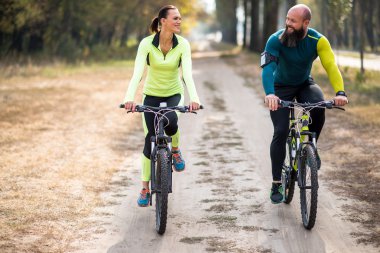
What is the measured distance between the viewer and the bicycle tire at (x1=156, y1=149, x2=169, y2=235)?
559 centimetres

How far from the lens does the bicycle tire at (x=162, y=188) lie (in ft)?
18.4

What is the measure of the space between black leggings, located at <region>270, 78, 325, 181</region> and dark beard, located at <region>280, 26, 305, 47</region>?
0.55 m

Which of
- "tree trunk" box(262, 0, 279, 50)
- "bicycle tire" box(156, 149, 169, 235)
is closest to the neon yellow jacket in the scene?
"bicycle tire" box(156, 149, 169, 235)

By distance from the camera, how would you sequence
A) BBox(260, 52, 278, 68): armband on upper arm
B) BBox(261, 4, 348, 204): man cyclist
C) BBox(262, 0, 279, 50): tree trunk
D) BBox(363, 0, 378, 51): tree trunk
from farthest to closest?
1. BBox(363, 0, 378, 51): tree trunk
2. BBox(262, 0, 279, 50): tree trunk
3. BBox(260, 52, 278, 68): armband on upper arm
4. BBox(261, 4, 348, 204): man cyclist

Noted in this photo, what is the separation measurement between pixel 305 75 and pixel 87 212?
107 inches

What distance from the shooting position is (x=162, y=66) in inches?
241

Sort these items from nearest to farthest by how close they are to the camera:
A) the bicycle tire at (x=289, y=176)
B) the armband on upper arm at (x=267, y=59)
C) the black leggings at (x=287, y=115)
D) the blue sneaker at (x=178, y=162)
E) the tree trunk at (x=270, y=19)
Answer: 1. the armband on upper arm at (x=267, y=59)
2. the black leggings at (x=287, y=115)
3. the bicycle tire at (x=289, y=176)
4. the blue sneaker at (x=178, y=162)
5. the tree trunk at (x=270, y=19)

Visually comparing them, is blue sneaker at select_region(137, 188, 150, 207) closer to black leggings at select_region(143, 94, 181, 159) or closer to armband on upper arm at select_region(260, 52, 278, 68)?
black leggings at select_region(143, 94, 181, 159)

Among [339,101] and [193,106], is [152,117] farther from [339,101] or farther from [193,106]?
[339,101]

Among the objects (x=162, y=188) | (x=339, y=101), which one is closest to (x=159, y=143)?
(x=162, y=188)

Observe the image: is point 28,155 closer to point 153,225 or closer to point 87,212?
point 87,212

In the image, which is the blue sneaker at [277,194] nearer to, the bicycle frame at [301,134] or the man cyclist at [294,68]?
the man cyclist at [294,68]

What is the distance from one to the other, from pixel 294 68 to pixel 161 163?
1694 mm

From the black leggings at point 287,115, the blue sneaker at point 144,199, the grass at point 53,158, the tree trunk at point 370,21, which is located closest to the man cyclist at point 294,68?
the black leggings at point 287,115
